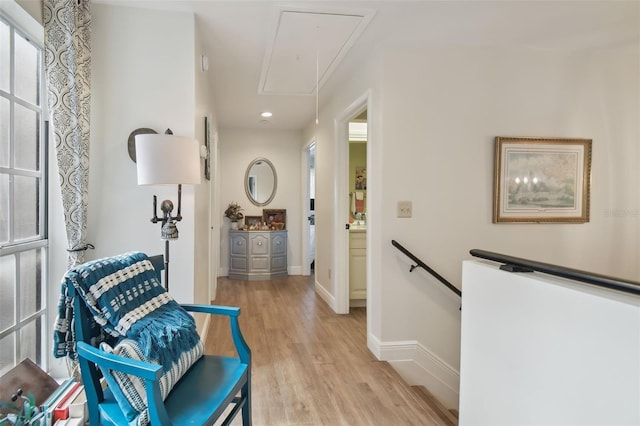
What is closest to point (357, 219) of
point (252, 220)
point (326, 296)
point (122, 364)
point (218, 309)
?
point (326, 296)

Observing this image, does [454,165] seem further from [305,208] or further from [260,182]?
[260,182]

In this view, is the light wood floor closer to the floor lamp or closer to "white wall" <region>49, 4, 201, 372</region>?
"white wall" <region>49, 4, 201, 372</region>

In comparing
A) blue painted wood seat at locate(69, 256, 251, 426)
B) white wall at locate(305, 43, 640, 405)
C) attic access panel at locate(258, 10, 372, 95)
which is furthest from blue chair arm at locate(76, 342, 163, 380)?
attic access panel at locate(258, 10, 372, 95)

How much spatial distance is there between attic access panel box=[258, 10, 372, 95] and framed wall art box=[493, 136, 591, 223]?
1412mm

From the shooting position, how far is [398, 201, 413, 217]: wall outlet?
2.67m

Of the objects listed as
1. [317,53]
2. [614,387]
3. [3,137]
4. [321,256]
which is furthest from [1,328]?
[321,256]

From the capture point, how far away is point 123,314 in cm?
140

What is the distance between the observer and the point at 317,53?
9.30ft

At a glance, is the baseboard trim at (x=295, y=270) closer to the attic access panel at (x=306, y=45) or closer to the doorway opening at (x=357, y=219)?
the doorway opening at (x=357, y=219)

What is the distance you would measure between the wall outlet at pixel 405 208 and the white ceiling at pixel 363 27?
1.20m

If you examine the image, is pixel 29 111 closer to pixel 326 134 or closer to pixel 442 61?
pixel 442 61

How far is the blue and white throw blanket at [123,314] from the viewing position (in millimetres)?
1357

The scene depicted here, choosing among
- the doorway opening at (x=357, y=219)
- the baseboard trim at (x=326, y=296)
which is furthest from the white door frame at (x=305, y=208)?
the baseboard trim at (x=326, y=296)

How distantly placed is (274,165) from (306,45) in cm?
332
